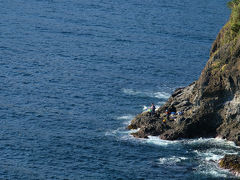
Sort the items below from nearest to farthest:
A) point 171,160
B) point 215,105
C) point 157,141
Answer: point 171,160
point 157,141
point 215,105

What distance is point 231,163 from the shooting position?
86500 millimetres

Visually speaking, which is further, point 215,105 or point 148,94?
point 148,94

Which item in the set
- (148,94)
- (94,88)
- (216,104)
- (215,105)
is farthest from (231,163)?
(94,88)

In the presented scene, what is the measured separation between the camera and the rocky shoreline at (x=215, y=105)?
9588 centimetres

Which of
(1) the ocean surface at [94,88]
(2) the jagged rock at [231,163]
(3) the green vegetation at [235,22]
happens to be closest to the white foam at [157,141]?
(1) the ocean surface at [94,88]

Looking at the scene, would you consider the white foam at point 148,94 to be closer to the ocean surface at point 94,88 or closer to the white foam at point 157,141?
the ocean surface at point 94,88

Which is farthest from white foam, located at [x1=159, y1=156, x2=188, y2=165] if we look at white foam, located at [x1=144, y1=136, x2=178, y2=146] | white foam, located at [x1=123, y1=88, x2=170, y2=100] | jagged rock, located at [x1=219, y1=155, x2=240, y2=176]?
white foam, located at [x1=123, y1=88, x2=170, y2=100]

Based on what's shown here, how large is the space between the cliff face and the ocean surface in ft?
8.26

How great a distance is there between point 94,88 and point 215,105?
34776mm

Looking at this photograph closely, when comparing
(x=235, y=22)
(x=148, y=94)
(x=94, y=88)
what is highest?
(x=235, y=22)

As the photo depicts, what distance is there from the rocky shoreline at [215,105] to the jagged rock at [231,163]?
24.1 feet

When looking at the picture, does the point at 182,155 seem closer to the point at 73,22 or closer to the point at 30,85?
the point at 30,85

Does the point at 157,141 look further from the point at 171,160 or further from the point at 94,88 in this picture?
the point at 94,88

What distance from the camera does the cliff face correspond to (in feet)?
315
